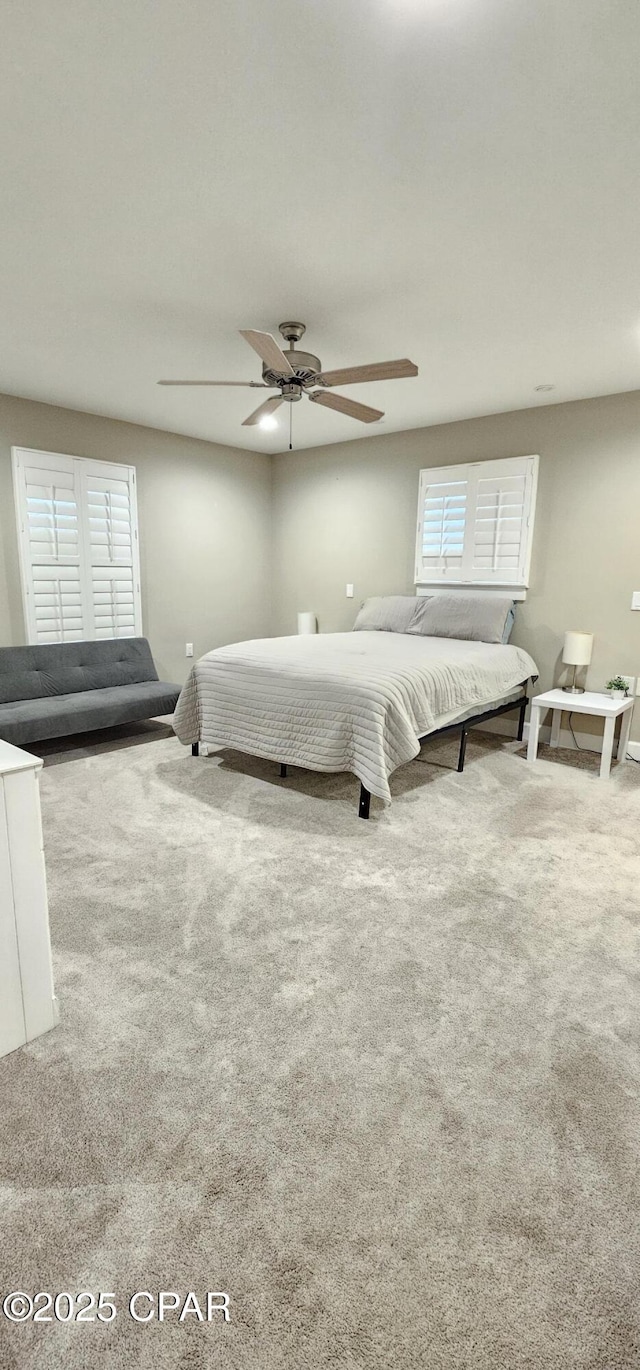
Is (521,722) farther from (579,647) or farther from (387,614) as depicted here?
(387,614)

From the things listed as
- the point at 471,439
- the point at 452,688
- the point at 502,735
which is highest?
the point at 471,439

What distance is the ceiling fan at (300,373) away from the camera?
2.52 m

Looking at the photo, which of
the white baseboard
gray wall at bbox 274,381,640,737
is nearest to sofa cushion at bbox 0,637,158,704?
gray wall at bbox 274,381,640,737

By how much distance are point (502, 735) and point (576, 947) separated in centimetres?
294

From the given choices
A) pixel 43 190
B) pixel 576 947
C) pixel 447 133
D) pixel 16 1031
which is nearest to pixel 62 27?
pixel 43 190

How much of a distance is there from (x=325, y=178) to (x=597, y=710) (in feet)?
10.2

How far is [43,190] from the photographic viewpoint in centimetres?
197

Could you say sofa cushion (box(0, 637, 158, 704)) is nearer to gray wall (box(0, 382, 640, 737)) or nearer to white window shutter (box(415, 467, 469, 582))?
gray wall (box(0, 382, 640, 737))

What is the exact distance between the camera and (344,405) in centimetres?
323

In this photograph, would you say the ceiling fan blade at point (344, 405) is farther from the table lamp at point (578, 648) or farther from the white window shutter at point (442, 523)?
the table lamp at point (578, 648)

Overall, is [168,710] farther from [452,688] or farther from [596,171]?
[596,171]

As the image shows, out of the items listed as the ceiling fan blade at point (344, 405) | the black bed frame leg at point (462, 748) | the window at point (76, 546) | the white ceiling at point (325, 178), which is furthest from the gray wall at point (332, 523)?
the ceiling fan blade at point (344, 405)

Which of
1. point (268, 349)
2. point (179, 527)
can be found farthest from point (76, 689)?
point (268, 349)

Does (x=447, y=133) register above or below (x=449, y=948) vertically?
above
